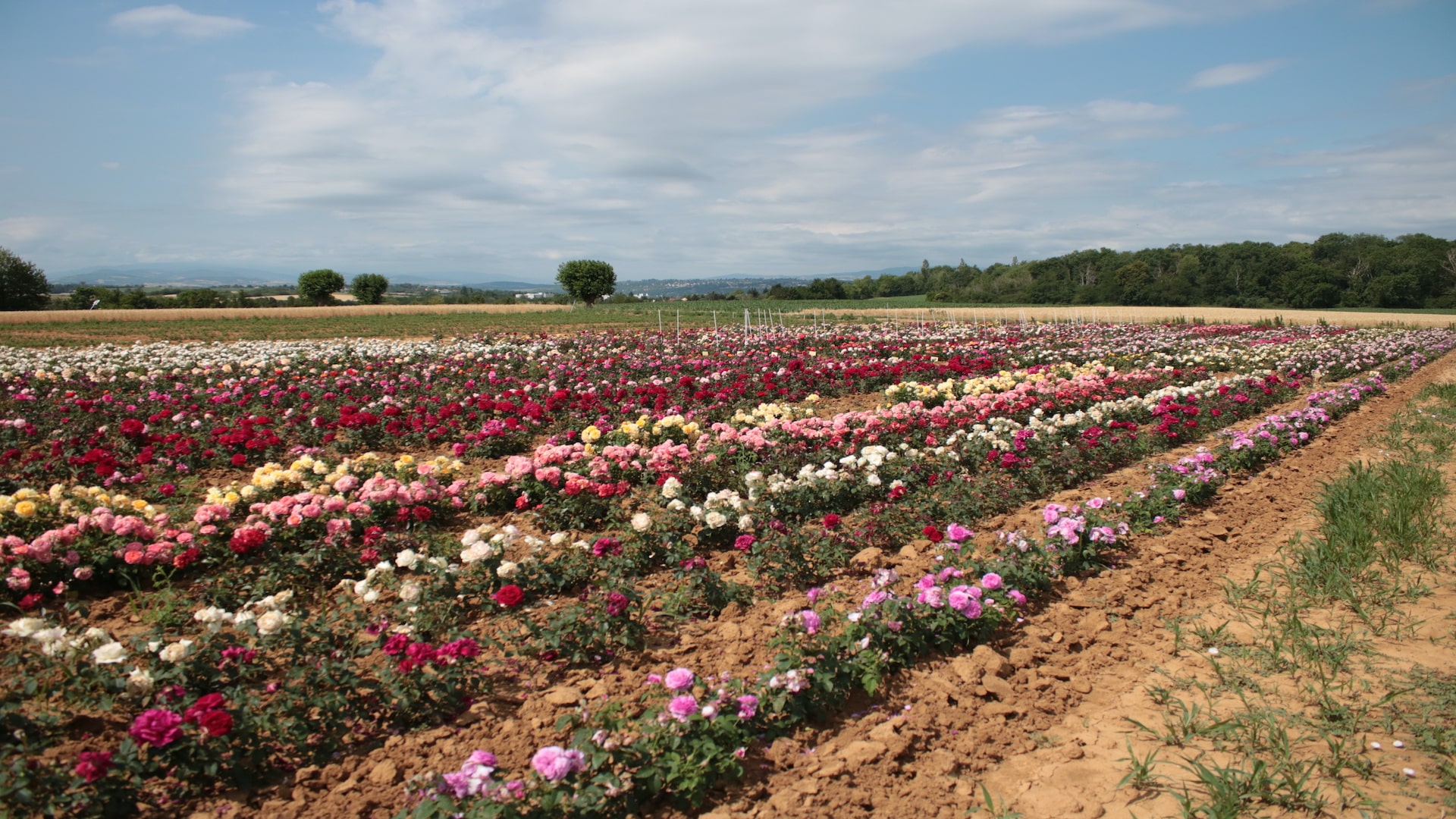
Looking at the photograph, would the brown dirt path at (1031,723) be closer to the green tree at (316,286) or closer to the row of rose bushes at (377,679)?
the row of rose bushes at (377,679)

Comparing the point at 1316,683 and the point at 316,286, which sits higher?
the point at 316,286

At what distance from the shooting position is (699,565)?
4.61 meters

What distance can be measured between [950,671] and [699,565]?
1609 mm

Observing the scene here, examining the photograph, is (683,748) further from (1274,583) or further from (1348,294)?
(1348,294)

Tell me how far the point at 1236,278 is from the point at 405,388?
80954 millimetres

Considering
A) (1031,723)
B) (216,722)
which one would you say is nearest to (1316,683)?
(1031,723)

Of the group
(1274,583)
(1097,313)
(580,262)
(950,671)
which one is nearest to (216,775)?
(950,671)

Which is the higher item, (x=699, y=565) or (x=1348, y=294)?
(x=1348, y=294)

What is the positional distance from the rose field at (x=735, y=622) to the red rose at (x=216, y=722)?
0.4 inches

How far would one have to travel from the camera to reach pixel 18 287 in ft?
202

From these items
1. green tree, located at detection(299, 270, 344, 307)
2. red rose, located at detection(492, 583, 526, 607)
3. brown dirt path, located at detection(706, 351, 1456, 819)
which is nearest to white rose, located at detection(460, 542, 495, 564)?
red rose, located at detection(492, 583, 526, 607)

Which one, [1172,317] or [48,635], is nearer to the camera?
[48,635]

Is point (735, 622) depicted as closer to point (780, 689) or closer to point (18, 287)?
point (780, 689)

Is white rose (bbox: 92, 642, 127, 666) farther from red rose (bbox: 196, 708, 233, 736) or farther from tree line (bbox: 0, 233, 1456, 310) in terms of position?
tree line (bbox: 0, 233, 1456, 310)
